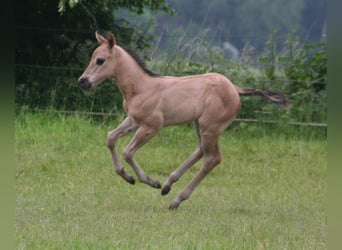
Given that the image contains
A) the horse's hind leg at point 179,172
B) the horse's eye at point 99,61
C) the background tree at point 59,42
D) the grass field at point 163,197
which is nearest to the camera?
the grass field at point 163,197

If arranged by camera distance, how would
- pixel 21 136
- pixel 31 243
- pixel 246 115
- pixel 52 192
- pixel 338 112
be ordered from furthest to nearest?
pixel 246 115, pixel 21 136, pixel 52 192, pixel 31 243, pixel 338 112

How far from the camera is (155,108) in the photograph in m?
7.19

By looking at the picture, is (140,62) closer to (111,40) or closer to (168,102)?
(111,40)

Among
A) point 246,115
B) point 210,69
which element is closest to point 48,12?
point 210,69

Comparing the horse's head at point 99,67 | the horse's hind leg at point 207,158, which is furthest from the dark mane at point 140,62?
the horse's hind leg at point 207,158

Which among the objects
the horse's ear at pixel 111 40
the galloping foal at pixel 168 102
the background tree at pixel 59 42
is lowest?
the background tree at pixel 59 42

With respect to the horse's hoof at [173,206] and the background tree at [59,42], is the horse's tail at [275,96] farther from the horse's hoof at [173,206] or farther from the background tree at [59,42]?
the background tree at [59,42]

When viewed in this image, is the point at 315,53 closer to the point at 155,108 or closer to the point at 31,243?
the point at 155,108

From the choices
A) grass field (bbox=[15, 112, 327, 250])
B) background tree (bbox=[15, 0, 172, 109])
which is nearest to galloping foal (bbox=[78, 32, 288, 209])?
grass field (bbox=[15, 112, 327, 250])

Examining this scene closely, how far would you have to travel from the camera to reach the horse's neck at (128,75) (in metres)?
7.29

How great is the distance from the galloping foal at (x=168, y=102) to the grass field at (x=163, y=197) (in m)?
0.50

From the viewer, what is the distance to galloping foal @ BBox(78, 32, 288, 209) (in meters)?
7.05

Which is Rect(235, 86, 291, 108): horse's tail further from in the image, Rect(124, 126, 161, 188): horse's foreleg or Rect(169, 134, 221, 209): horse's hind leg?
Rect(124, 126, 161, 188): horse's foreleg

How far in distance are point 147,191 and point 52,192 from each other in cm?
100
